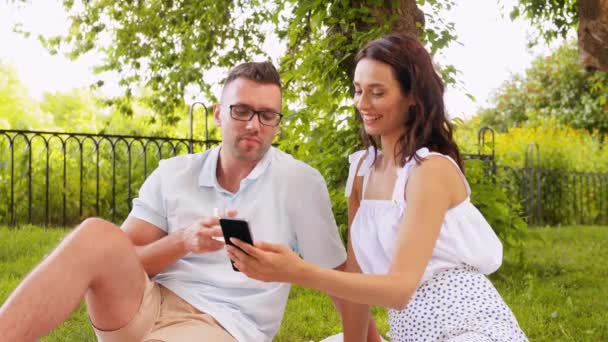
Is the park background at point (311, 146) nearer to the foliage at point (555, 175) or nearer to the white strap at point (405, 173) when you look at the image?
the foliage at point (555, 175)

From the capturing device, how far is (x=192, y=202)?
261 centimetres

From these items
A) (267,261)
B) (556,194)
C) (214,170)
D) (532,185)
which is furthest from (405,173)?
(556,194)

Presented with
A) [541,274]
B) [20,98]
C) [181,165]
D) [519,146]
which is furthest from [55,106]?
[181,165]

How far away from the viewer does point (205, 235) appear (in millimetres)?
2188

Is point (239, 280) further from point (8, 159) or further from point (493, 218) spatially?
point (8, 159)

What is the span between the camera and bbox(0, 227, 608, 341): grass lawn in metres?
4.57

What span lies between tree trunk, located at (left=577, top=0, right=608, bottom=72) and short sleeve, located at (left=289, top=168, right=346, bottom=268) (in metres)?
6.08

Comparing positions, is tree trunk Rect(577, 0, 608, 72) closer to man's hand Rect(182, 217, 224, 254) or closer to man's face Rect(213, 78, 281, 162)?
man's face Rect(213, 78, 281, 162)

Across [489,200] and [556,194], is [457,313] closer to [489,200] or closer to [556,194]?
[489,200]

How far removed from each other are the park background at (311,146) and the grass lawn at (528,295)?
0.7 inches

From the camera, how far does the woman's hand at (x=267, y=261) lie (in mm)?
1878

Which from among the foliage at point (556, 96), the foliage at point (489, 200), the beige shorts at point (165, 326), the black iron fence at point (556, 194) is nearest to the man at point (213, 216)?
the beige shorts at point (165, 326)

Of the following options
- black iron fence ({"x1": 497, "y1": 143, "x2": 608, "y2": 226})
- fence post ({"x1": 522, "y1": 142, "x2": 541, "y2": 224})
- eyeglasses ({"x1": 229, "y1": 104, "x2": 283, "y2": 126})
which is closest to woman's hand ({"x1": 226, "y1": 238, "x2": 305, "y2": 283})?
eyeglasses ({"x1": 229, "y1": 104, "x2": 283, "y2": 126})

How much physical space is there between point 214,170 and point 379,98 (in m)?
0.70
